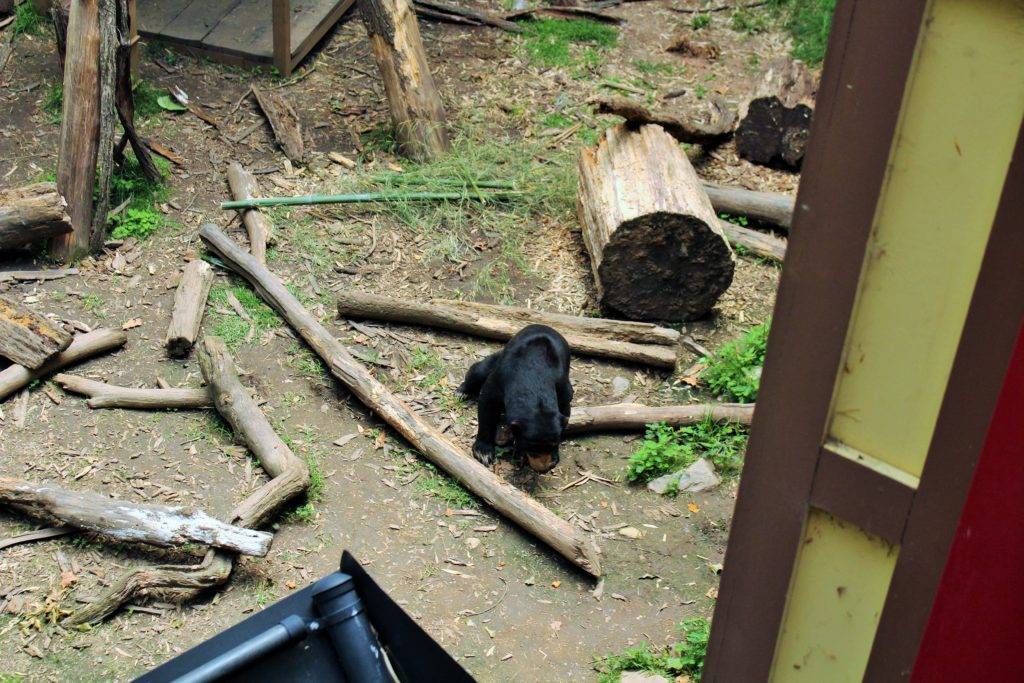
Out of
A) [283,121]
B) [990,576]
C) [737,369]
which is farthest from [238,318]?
[990,576]

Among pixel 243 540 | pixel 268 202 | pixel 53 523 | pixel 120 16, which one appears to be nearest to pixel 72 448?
pixel 53 523

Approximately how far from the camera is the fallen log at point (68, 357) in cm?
572

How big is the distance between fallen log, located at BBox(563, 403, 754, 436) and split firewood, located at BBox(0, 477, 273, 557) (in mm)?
2059

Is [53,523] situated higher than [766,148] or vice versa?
[766,148]

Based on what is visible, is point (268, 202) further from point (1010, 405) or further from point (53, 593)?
point (1010, 405)

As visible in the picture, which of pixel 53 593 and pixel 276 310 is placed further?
pixel 276 310

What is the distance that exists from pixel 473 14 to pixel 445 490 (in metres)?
6.47

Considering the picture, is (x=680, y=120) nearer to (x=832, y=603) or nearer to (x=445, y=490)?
(x=445, y=490)

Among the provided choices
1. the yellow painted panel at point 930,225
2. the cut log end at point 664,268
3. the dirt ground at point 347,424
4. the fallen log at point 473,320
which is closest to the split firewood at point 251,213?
the dirt ground at point 347,424

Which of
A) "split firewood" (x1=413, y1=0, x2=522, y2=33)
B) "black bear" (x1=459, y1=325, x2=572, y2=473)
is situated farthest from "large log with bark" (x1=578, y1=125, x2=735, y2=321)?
"split firewood" (x1=413, y1=0, x2=522, y2=33)

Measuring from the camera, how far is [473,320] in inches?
257

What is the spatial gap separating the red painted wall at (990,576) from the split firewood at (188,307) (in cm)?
511

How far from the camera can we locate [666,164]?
693 centimetres

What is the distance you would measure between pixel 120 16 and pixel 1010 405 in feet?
21.9
